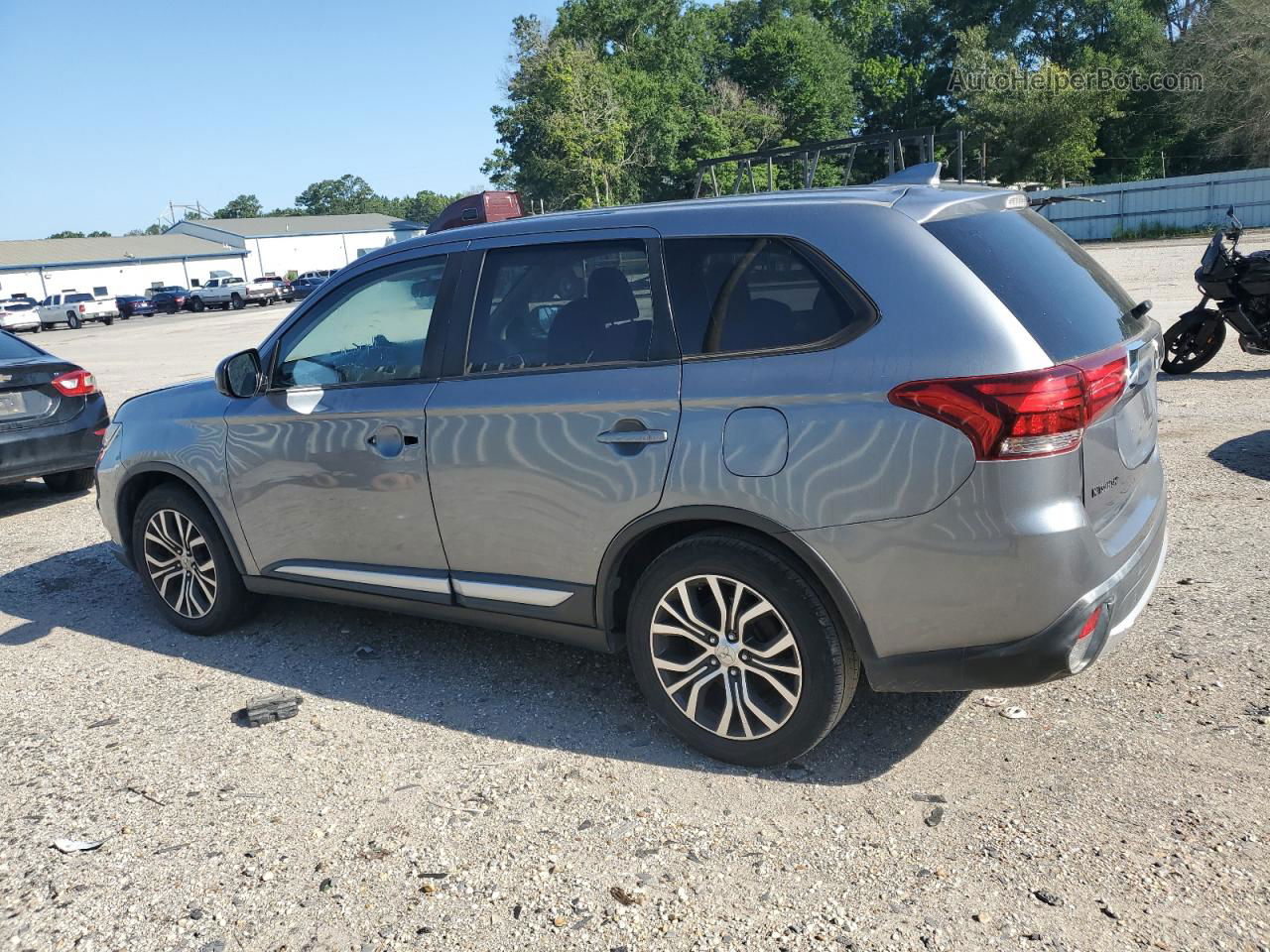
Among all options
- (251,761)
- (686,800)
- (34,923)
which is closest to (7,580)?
(251,761)

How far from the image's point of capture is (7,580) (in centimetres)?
646

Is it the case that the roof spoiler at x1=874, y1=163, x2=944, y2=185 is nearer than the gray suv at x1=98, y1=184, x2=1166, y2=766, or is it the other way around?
the gray suv at x1=98, y1=184, x2=1166, y2=766

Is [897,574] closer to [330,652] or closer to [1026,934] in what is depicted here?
[1026,934]

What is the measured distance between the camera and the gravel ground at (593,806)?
278 centimetres

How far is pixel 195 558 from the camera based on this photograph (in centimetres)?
507

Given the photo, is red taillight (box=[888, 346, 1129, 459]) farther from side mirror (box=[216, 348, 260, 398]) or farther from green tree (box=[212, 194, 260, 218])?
green tree (box=[212, 194, 260, 218])

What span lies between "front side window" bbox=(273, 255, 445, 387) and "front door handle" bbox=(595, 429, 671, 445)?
3.28 feet

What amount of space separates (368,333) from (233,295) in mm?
53168

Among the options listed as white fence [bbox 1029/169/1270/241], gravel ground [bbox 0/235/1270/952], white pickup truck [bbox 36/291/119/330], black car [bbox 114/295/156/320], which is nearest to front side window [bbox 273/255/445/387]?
gravel ground [bbox 0/235/1270/952]

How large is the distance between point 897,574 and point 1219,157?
2197 inches

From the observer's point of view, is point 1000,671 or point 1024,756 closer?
point 1000,671

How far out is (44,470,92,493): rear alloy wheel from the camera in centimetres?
905

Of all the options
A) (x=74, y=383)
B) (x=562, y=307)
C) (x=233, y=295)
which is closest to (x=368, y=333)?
(x=562, y=307)

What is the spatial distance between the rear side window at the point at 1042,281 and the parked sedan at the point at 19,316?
165ft
